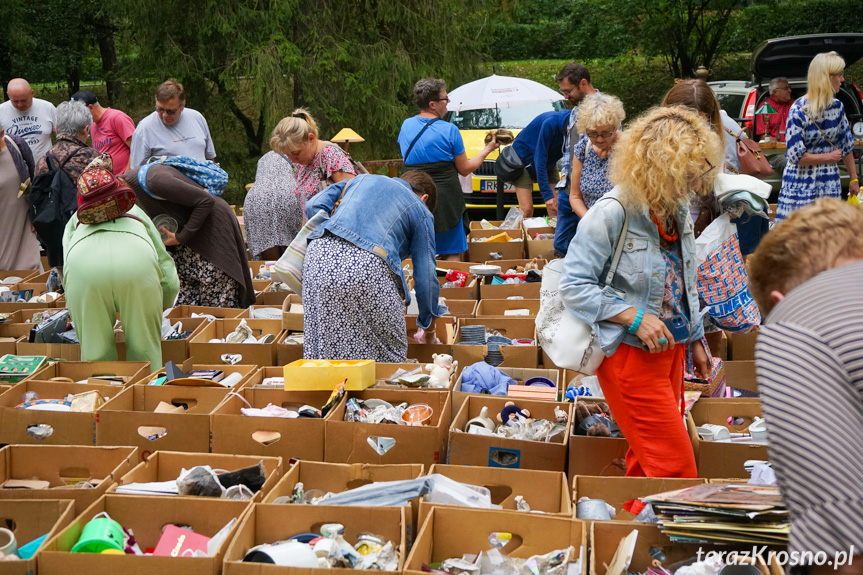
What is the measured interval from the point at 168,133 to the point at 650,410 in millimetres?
5117

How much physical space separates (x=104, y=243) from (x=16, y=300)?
7.43 ft

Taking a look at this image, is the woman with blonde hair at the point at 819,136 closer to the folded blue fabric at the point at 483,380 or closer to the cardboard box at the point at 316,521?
the folded blue fabric at the point at 483,380

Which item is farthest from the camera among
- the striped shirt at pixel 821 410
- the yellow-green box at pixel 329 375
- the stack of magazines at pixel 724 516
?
the yellow-green box at pixel 329 375

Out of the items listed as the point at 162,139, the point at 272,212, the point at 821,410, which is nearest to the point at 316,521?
the point at 821,410

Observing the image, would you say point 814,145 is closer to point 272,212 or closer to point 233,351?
point 272,212

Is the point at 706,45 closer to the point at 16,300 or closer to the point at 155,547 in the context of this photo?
the point at 16,300

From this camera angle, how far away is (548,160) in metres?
6.24

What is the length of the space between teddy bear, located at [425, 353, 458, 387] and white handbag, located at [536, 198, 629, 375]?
0.93 metres

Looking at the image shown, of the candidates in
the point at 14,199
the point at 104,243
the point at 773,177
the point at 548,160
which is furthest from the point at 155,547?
the point at 773,177

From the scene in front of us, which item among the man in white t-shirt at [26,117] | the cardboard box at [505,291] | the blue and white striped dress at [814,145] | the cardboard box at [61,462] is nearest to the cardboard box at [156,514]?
the cardboard box at [61,462]

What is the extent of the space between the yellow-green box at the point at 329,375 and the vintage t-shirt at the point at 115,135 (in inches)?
184

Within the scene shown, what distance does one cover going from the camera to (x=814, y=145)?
6219 mm

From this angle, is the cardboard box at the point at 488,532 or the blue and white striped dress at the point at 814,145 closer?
the cardboard box at the point at 488,532

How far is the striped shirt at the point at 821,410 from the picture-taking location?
1378 mm
